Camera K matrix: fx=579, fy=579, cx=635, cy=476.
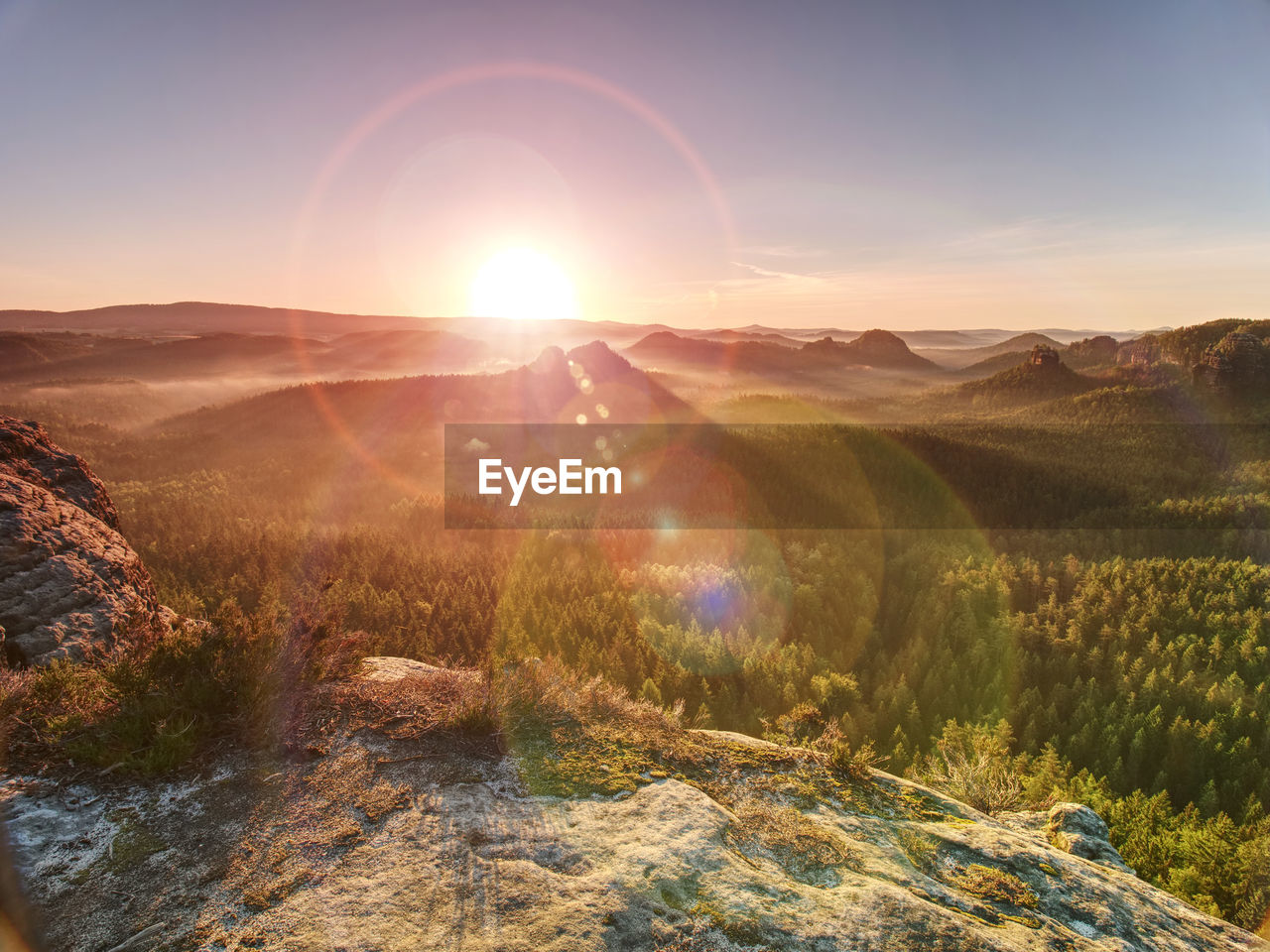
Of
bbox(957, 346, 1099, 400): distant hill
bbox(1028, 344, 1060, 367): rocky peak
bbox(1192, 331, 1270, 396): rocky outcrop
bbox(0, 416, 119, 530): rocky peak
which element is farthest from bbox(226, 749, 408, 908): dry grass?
bbox(1028, 344, 1060, 367): rocky peak

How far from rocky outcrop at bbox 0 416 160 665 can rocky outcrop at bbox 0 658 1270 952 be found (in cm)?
398

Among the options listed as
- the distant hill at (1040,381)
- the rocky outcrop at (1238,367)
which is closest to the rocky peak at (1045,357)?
the distant hill at (1040,381)

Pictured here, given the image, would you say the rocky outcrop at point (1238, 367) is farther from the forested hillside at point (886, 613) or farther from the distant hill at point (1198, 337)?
the forested hillside at point (886, 613)

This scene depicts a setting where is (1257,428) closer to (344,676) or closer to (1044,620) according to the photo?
(1044,620)

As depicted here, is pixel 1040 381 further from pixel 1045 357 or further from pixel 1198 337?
pixel 1198 337

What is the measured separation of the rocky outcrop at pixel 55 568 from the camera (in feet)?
23.7

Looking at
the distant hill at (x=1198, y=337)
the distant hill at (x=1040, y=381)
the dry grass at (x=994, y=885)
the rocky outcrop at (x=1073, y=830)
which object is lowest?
the rocky outcrop at (x=1073, y=830)

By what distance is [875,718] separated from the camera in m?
14.7

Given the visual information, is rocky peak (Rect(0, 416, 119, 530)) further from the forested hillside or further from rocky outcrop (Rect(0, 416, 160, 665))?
the forested hillside

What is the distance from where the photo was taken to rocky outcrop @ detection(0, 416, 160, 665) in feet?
23.7

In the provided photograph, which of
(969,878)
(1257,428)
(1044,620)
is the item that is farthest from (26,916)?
(1257,428)

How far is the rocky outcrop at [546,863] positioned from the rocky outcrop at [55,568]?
3985 millimetres

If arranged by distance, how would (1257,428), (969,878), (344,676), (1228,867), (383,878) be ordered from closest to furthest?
(383,878), (969,878), (344,676), (1228,867), (1257,428)

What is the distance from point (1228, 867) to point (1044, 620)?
48.4 feet
